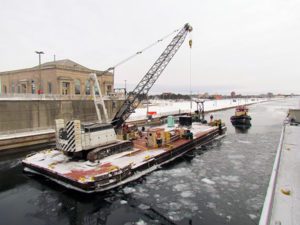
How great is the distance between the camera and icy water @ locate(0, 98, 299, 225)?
9328 millimetres

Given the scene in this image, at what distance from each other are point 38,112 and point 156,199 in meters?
22.1

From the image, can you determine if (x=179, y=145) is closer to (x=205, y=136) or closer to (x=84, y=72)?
(x=205, y=136)

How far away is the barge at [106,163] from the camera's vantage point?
37.8 feet

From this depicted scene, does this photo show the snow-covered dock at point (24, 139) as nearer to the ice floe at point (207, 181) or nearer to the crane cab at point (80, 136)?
the crane cab at point (80, 136)

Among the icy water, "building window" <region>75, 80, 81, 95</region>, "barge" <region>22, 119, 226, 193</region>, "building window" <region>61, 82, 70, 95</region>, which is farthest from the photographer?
"building window" <region>75, 80, 81, 95</region>

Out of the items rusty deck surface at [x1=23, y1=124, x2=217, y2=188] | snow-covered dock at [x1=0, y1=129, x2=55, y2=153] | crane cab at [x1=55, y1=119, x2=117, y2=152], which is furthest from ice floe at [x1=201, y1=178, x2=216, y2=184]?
snow-covered dock at [x1=0, y1=129, x2=55, y2=153]

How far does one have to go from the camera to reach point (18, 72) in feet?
129

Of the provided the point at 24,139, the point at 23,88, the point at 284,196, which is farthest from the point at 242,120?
the point at 23,88

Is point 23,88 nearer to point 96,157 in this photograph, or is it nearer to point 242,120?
point 96,157

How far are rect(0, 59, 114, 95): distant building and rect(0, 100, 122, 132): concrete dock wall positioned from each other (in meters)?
4.88

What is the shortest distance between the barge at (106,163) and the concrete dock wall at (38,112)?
11.1 m

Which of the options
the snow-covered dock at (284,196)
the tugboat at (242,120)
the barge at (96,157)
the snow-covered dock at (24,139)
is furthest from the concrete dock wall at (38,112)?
the tugboat at (242,120)

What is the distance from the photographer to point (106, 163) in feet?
44.6

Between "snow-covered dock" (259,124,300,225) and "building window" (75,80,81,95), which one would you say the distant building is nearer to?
"building window" (75,80,81,95)
